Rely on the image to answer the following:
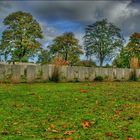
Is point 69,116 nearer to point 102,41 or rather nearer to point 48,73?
point 48,73

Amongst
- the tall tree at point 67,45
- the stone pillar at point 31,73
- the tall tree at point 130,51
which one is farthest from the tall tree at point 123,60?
the stone pillar at point 31,73

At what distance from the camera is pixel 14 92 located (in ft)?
56.2

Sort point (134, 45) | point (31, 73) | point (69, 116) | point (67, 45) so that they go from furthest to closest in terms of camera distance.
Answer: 1. point (67, 45)
2. point (134, 45)
3. point (31, 73)
4. point (69, 116)

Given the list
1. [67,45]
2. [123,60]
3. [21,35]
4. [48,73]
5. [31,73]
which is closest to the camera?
[31,73]

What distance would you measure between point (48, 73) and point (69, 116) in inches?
561

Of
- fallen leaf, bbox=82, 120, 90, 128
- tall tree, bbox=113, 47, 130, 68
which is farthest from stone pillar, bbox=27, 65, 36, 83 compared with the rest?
tall tree, bbox=113, 47, 130, 68

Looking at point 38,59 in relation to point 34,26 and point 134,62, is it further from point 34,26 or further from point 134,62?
point 134,62

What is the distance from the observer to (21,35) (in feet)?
207

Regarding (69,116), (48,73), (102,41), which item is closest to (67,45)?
(102,41)

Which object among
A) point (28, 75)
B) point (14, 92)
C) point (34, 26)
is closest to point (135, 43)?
point (34, 26)

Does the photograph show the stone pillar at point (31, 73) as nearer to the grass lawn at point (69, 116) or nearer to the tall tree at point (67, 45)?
the grass lawn at point (69, 116)

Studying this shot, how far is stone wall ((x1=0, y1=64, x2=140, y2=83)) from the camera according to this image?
24.0 metres

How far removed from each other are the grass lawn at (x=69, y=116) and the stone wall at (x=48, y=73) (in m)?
6.97

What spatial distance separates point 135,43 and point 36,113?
6383cm
